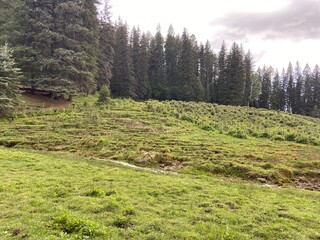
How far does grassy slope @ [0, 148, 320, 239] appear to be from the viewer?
24.3 ft

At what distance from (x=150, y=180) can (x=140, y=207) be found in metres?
3.60

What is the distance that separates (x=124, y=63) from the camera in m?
62.8

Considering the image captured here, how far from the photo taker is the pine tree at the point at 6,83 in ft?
82.8

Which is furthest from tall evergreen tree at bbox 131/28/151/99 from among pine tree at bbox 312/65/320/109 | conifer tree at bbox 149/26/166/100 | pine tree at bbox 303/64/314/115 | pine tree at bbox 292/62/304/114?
pine tree at bbox 312/65/320/109

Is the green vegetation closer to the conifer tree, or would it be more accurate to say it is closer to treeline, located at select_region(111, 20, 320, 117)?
treeline, located at select_region(111, 20, 320, 117)

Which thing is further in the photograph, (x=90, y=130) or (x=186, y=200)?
(x=90, y=130)

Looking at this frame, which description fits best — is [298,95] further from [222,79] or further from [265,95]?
[222,79]

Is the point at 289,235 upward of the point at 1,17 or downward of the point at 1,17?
downward

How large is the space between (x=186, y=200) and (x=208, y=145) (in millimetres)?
10785

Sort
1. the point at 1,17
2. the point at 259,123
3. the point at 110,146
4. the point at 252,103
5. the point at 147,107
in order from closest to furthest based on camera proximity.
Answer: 1. the point at 110,146
2. the point at 147,107
3. the point at 259,123
4. the point at 1,17
5. the point at 252,103

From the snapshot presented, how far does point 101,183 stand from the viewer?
1177 centimetres

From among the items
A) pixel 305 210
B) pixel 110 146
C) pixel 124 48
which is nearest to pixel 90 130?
pixel 110 146

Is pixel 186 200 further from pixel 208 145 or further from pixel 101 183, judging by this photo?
pixel 208 145

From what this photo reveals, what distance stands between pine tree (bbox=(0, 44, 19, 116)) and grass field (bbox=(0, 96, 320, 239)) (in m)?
1.51
